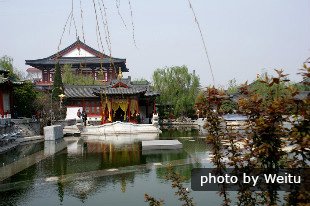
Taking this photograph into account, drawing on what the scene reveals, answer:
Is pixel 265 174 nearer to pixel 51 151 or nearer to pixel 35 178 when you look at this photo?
pixel 35 178

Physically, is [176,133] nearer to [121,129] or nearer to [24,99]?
[121,129]

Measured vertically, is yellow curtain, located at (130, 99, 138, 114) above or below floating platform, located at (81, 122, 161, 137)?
above

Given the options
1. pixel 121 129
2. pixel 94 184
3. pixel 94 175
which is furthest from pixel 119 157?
pixel 121 129

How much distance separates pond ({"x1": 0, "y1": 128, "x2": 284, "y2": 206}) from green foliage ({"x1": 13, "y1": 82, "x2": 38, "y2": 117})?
38.8 feet

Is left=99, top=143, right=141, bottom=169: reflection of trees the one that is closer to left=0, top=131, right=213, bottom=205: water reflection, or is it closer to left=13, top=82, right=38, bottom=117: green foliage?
left=0, top=131, right=213, bottom=205: water reflection

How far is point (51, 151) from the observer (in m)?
17.3

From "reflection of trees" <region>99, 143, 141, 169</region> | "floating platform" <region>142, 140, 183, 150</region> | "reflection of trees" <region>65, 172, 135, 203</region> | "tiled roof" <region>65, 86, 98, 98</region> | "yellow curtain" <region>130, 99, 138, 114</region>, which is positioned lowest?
"reflection of trees" <region>65, 172, 135, 203</region>

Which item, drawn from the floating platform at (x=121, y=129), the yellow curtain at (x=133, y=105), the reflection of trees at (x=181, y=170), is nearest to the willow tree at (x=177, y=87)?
the yellow curtain at (x=133, y=105)

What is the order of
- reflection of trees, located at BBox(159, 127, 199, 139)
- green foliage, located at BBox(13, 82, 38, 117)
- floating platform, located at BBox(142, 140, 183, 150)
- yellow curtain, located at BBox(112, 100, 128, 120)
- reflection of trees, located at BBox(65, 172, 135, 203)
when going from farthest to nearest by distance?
yellow curtain, located at BBox(112, 100, 128, 120) < green foliage, located at BBox(13, 82, 38, 117) < reflection of trees, located at BBox(159, 127, 199, 139) < floating platform, located at BBox(142, 140, 183, 150) < reflection of trees, located at BBox(65, 172, 135, 203)

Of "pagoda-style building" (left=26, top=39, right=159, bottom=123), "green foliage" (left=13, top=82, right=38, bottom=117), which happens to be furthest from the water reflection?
"green foliage" (left=13, top=82, right=38, bottom=117)

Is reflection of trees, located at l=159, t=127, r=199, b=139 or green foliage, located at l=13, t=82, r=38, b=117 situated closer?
reflection of trees, located at l=159, t=127, r=199, b=139

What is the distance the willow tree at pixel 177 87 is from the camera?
133 ft

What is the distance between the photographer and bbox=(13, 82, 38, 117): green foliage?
92.4ft

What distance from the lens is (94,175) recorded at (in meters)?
11.2
